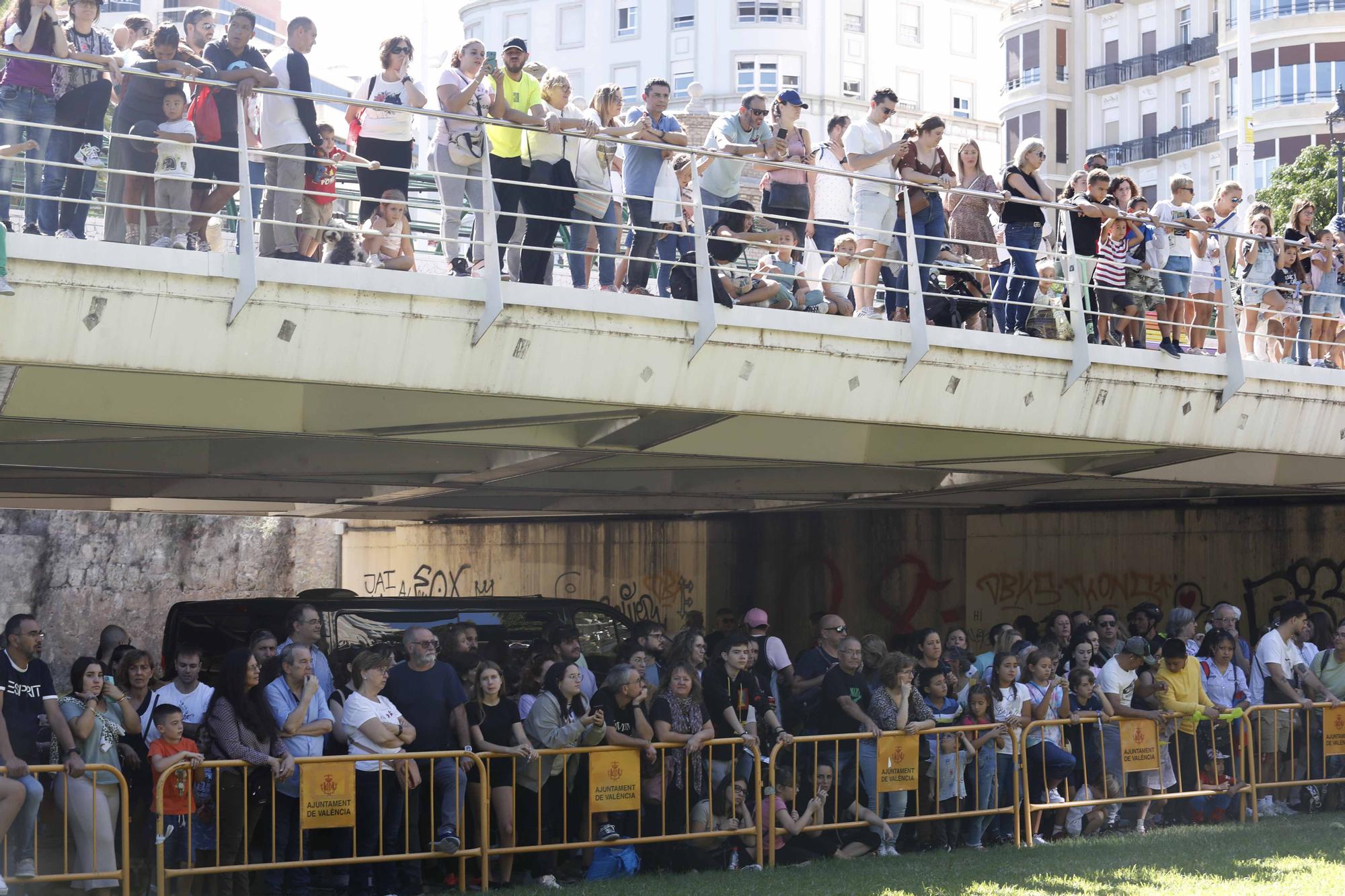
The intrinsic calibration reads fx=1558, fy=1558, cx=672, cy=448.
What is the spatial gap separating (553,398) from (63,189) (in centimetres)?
350

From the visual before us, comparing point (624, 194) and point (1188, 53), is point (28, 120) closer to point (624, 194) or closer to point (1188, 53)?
point (624, 194)

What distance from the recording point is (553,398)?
1112cm

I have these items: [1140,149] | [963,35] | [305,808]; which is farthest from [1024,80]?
[305,808]

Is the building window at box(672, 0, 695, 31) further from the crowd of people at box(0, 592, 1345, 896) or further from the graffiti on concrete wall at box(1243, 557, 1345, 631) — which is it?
the crowd of people at box(0, 592, 1345, 896)

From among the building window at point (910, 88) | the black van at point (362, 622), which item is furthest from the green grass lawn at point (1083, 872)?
the building window at point (910, 88)

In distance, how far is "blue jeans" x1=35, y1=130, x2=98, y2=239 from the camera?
9695 mm

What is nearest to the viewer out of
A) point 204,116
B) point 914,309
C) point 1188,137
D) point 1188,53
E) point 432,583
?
point 204,116

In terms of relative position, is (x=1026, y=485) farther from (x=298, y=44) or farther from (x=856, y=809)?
(x=298, y=44)

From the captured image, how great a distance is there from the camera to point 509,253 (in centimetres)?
1131

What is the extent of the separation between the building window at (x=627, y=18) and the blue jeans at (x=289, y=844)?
5520 centimetres

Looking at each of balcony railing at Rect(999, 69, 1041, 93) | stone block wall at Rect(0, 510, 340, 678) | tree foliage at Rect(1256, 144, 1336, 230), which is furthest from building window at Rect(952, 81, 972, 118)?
stone block wall at Rect(0, 510, 340, 678)

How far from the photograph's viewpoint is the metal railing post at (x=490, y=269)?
1045 centimetres

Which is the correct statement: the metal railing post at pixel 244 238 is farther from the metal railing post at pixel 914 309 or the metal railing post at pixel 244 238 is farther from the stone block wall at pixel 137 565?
the stone block wall at pixel 137 565

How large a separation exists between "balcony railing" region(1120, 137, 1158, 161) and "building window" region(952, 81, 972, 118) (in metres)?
9.51
